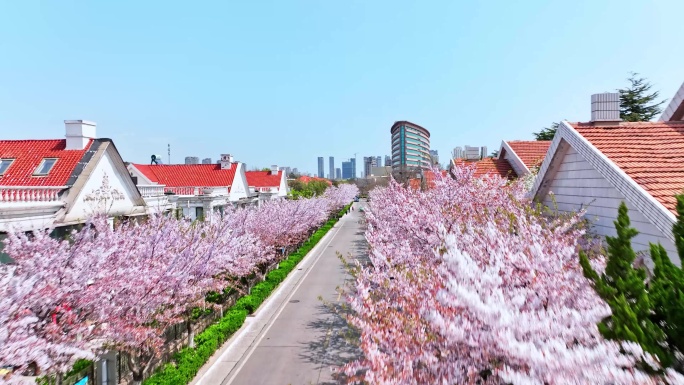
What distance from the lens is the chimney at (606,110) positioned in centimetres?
1156

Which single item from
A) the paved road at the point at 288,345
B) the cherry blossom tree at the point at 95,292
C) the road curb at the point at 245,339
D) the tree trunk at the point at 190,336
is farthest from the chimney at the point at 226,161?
the tree trunk at the point at 190,336

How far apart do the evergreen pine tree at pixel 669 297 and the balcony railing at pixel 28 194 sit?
1688cm

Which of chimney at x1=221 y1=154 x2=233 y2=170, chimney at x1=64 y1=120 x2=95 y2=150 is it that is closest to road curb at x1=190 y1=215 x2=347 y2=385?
chimney at x1=64 y1=120 x2=95 y2=150

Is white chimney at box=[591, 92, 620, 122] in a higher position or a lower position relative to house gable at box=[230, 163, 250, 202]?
higher

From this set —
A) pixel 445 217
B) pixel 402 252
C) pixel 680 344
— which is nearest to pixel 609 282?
pixel 680 344

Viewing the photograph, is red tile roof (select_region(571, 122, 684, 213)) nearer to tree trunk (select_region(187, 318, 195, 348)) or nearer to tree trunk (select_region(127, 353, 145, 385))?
tree trunk (select_region(127, 353, 145, 385))

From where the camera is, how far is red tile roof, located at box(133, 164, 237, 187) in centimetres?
3991

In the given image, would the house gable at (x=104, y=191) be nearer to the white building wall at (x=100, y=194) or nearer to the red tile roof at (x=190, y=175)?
the white building wall at (x=100, y=194)

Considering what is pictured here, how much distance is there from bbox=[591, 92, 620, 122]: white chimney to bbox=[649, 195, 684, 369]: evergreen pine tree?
9035 mm

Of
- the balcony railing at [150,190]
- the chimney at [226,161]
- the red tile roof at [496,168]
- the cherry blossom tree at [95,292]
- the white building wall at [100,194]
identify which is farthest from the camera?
the chimney at [226,161]

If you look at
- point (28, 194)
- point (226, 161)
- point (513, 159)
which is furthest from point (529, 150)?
point (226, 161)

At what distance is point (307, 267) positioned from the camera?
30484 mm

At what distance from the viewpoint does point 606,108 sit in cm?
1163

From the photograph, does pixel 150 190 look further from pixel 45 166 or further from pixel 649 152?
pixel 649 152
